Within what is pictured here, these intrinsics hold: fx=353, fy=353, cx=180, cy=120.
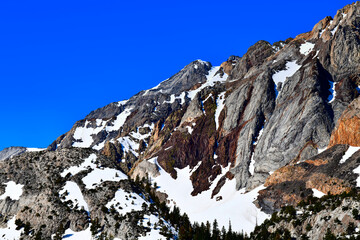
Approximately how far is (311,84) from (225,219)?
92792mm

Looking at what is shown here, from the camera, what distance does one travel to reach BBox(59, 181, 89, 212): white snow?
110188mm

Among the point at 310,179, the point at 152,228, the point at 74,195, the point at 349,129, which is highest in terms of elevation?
the point at 349,129

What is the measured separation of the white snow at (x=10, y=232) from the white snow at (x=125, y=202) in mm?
27116

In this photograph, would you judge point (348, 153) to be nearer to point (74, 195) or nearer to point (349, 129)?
point (349, 129)

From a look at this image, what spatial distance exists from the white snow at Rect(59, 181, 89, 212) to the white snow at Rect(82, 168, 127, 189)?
11.3ft

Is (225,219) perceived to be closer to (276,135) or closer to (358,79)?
(276,135)

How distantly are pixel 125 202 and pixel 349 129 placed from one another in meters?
97.9

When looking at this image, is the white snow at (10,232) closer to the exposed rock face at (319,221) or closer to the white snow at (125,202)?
the white snow at (125,202)

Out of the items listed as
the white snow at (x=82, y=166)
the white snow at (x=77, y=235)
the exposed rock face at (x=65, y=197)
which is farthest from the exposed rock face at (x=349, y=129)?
the white snow at (x=77, y=235)

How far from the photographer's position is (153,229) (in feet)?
326

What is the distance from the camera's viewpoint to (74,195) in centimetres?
11406

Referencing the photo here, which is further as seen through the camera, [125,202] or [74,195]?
[74,195]

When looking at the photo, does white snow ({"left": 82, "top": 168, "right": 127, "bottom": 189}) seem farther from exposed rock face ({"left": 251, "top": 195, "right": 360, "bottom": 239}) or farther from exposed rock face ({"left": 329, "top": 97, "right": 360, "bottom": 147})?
exposed rock face ({"left": 329, "top": 97, "right": 360, "bottom": 147})

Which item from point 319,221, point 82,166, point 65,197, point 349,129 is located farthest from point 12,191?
point 349,129
